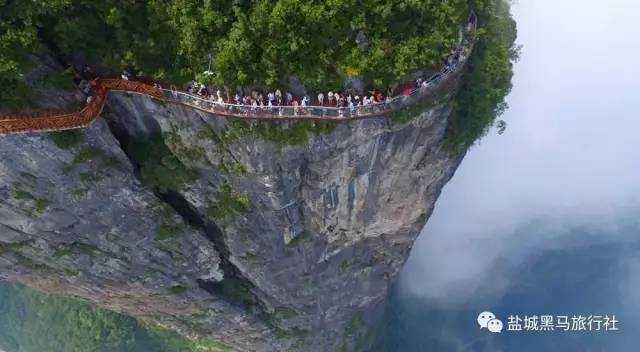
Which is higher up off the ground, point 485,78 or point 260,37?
point 485,78

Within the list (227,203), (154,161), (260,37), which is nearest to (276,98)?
(260,37)

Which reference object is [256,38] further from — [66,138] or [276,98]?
[66,138]

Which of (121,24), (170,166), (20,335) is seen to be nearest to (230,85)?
(121,24)

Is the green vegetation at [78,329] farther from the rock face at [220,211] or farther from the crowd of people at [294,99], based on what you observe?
the crowd of people at [294,99]

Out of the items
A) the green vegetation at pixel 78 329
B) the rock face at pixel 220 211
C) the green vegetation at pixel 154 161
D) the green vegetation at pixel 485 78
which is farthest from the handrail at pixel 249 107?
the green vegetation at pixel 78 329

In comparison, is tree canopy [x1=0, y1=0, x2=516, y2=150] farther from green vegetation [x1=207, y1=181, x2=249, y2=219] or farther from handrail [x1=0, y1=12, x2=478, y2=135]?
green vegetation [x1=207, y1=181, x2=249, y2=219]

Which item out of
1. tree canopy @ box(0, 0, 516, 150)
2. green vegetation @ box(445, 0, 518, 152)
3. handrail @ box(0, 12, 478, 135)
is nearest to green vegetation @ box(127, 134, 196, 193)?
handrail @ box(0, 12, 478, 135)
